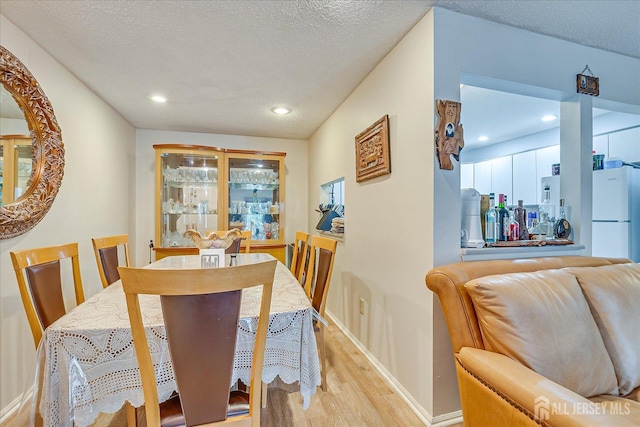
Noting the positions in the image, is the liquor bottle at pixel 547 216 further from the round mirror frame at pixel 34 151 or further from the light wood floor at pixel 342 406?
the round mirror frame at pixel 34 151

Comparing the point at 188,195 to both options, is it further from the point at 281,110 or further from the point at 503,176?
the point at 503,176

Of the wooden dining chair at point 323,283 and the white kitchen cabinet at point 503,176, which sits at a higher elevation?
the white kitchen cabinet at point 503,176

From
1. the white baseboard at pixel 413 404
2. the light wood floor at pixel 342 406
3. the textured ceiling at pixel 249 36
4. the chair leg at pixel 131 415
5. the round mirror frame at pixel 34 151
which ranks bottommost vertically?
the light wood floor at pixel 342 406

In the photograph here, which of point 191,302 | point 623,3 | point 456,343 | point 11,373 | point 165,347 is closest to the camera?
point 191,302

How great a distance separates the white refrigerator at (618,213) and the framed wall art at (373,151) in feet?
8.37

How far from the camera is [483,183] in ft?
15.7

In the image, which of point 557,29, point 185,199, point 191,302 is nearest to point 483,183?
point 557,29

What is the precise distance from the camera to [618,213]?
2.71 meters

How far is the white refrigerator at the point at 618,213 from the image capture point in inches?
105

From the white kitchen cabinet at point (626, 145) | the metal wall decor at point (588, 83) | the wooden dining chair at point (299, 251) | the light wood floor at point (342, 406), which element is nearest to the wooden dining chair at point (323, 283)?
the light wood floor at point (342, 406)

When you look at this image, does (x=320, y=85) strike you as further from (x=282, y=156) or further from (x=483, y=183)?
(x=483, y=183)

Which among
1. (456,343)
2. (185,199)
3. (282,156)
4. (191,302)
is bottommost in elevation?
(456,343)

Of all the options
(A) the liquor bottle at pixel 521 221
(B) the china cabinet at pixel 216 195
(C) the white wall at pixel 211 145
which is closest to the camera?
(A) the liquor bottle at pixel 521 221

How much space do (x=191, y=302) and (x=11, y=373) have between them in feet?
5.86
